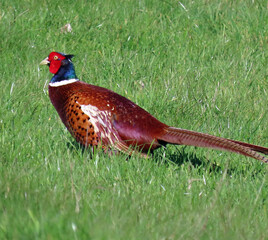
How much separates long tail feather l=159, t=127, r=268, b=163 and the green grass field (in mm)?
136

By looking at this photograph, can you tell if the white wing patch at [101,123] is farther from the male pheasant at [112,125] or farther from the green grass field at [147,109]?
the green grass field at [147,109]

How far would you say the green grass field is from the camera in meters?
2.57

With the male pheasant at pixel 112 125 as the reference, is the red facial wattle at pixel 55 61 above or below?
above

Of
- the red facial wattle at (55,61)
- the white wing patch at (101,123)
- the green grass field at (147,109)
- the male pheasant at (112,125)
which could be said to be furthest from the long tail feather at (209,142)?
the red facial wattle at (55,61)

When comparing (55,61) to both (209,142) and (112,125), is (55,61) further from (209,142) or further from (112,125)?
(209,142)

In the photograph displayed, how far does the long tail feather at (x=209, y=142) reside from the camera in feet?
11.3

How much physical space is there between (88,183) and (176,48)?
9.92ft

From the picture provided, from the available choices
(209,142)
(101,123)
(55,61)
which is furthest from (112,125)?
(55,61)

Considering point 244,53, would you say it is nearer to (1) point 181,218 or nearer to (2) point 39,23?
(2) point 39,23

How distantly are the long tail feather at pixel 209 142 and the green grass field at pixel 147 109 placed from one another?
14 cm

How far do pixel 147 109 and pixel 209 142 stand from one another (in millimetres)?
1227

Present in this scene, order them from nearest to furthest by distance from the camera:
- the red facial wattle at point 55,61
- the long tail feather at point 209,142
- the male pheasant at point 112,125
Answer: the long tail feather at point 209,142 → the male pheasant at point 112,125 → the red facial wattle at point 55,61

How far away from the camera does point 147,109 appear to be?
4746 mm

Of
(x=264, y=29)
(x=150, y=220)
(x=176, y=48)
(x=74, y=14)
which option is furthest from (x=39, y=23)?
(x=150, y=220)
